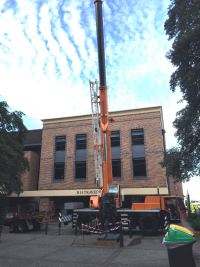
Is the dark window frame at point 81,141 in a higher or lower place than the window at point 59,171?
higher

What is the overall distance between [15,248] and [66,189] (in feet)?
51.9

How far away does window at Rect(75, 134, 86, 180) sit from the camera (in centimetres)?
2672

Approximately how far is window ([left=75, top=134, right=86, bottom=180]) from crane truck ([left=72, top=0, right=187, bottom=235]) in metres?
10.3

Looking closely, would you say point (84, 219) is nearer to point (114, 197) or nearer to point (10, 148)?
point (114, 197)

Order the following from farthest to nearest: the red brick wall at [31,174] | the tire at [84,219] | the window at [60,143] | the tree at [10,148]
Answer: the window at [60,143], the red brick wall at [31,174], the tree at [10,148], the tire at [84,219]

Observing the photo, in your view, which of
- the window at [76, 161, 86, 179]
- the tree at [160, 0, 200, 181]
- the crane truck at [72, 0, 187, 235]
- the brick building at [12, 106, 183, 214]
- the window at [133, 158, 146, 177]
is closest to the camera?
the tree at [160, 0, 200, 181]

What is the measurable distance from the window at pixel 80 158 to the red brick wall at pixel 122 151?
0.47m

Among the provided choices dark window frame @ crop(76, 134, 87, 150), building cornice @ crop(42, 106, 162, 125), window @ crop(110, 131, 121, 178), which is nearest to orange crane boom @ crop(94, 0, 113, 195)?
window @ crop(110, 131, 121, 178)

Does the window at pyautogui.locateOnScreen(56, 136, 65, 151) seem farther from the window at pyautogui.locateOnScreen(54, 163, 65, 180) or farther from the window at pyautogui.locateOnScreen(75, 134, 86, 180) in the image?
the window at pyautogui.locateOnScreen(54, 163, 65, 180)

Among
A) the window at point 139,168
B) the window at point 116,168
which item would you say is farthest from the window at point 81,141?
the window at point 139,168

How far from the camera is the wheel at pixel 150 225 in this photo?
47.5 feet

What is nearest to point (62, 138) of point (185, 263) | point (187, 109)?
point (187, 109)

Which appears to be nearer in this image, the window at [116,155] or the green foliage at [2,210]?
the green foliage at [2,210]

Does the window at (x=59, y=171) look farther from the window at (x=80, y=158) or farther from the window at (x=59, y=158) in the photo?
the window at (x=80, y=158)
